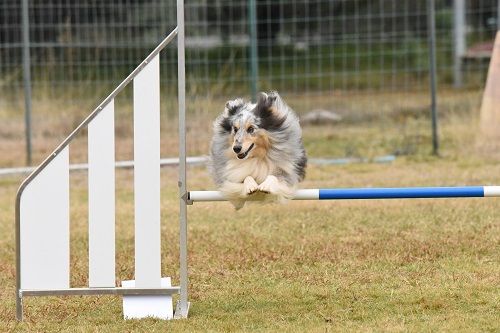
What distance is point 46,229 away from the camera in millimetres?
5102

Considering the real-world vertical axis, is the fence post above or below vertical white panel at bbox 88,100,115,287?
above

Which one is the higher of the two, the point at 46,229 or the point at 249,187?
the point at 249,187

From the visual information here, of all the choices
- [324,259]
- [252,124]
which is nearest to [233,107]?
[252,124]

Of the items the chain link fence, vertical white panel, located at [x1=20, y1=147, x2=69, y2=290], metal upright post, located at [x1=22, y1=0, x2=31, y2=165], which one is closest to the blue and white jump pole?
vertical white panel, located at [x1=20, y1=147, x2=69, y2=290]

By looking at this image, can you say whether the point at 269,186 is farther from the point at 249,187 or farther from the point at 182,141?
the point at 182,141

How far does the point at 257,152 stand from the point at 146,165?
608mm

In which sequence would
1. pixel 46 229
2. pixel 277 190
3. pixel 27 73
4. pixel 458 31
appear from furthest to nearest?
pixel 458 31 → pixel 27 73 → pixel 277 190 → pixel 46 229

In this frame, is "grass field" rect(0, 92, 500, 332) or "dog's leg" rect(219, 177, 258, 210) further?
"dog's leg" rect(219, 177, 258, 210)

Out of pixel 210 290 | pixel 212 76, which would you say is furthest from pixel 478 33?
pixel 210 290

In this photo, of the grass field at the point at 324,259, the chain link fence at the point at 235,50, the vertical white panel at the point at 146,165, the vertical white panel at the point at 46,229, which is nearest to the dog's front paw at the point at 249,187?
the vertical white panel at the point at 146,165

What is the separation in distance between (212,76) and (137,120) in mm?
9968

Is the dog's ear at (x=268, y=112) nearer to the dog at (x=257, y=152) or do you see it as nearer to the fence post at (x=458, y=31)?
the dog at (x=257, y=152)

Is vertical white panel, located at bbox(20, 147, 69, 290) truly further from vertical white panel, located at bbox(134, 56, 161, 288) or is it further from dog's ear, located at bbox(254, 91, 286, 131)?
dog's ear, located at bbox(254, 91, 286, 131)

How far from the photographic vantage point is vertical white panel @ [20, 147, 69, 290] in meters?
5.10
